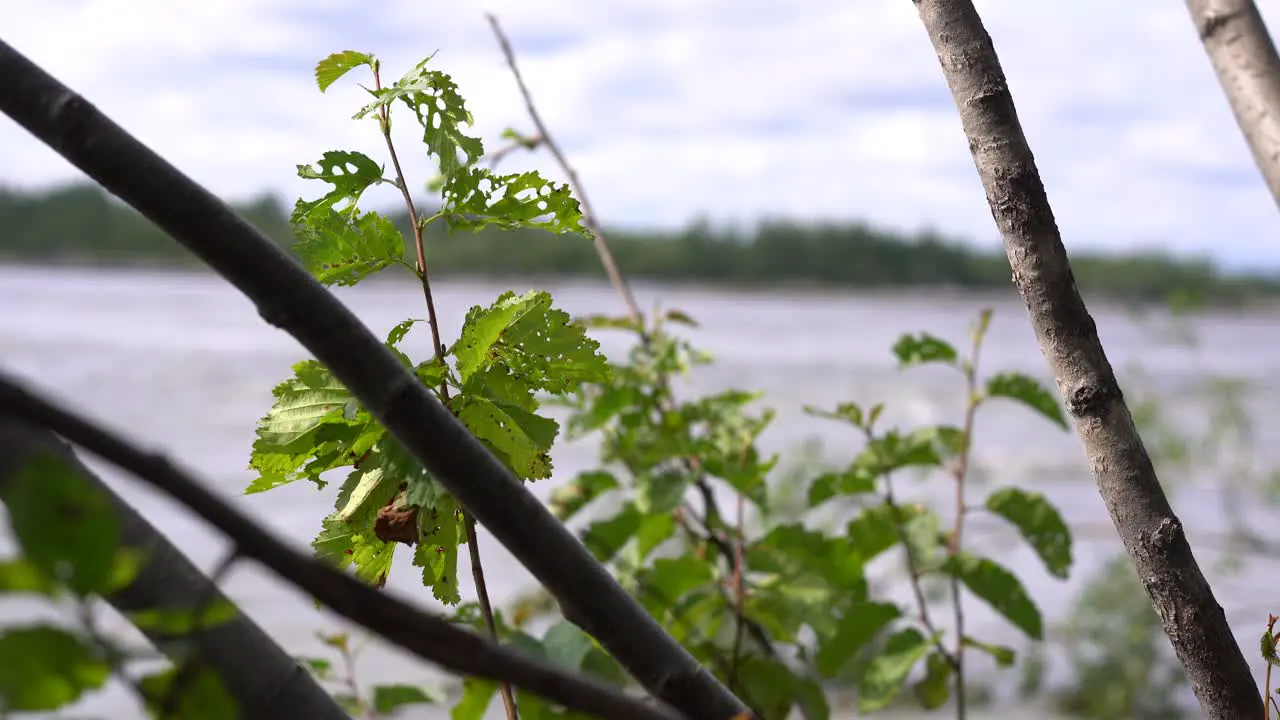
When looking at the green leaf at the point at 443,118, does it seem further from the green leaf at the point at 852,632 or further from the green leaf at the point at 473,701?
the green leaf at the point at 852,632

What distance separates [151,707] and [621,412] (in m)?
0.93

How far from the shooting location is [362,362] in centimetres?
38

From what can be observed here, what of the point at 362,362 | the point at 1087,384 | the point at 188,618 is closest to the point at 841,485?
the point at 1087,384

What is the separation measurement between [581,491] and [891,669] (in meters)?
0.36

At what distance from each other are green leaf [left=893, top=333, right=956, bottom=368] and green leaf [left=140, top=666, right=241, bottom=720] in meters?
0.88

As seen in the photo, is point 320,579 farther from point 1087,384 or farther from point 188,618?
point 1087,384

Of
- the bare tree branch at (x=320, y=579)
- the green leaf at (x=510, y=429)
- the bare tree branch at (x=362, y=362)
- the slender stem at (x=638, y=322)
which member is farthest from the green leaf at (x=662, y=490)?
the bare tree branch at (x=320, y=579)

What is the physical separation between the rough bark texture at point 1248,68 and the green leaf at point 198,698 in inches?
37.6

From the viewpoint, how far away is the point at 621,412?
1.17 meters

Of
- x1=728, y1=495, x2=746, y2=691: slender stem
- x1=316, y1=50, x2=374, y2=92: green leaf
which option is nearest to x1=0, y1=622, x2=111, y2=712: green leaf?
x1=316, y1=50, x2=374, y2=92: green leaf

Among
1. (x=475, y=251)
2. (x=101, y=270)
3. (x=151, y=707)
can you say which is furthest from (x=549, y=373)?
(x=101, y=270)

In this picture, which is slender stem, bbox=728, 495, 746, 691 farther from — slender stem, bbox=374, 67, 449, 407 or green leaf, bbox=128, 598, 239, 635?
green leaf, bbox=128, 598, 239, 635

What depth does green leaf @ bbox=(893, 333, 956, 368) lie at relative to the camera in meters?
1.07

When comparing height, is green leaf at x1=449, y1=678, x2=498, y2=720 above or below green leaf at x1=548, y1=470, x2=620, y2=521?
below
